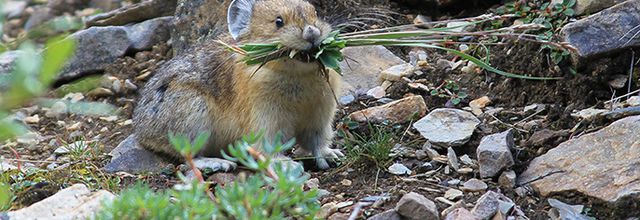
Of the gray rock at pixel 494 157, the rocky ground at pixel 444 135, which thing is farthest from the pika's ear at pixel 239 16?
the gray rock at pixel 494 157

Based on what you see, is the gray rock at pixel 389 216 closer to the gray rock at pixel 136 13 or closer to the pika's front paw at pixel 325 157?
the pika's front paw at pixel 325 157

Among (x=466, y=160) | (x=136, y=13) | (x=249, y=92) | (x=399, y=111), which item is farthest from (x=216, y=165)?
(x=136, y=13)

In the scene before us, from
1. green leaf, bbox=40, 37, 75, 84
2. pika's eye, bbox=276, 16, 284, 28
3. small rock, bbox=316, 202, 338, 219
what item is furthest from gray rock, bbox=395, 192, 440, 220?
green leaf, bbox=40, 37, 75, 84

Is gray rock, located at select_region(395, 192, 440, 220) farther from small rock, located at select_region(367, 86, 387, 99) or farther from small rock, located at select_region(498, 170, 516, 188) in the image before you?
small rock, located at select_region(367, 86, 387, 99)

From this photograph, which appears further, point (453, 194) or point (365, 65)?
point (365, 65)

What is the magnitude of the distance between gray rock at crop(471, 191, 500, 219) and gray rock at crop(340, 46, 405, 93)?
3.11 m

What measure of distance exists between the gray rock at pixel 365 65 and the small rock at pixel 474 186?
2.43m

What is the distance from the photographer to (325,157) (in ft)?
26.1

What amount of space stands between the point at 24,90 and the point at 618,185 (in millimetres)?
4826

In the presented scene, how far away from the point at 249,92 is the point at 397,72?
6.14 ft

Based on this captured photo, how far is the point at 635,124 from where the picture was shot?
6.81m

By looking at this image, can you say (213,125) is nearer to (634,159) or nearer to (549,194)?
(549,194)

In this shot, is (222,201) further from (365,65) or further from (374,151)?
(365,65)

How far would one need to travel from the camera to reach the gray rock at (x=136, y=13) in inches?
445
